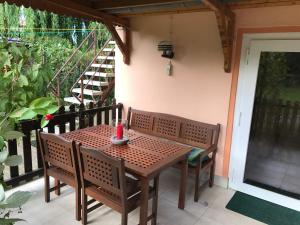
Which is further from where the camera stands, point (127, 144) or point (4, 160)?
point (127, 144)

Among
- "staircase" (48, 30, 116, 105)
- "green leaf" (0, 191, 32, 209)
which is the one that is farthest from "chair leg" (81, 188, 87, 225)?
"staircase" (48, 30, 116, 105)

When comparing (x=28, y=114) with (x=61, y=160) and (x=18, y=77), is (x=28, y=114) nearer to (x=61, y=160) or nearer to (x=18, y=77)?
(x=18, y=77)

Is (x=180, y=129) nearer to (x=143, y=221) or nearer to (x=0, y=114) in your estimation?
(x=143, y=221)

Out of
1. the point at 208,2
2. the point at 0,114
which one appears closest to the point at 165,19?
the point at 208,2

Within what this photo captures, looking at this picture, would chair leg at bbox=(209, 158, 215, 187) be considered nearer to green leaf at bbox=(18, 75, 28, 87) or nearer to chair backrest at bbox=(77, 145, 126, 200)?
chair backrest at bbox=(77, 145, 126, 200)

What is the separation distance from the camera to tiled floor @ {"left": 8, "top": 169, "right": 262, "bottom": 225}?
2.72m

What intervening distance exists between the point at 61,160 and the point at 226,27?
2344mm

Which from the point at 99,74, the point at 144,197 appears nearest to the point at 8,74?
the point at 144,197

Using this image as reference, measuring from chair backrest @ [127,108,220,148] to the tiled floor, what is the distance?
72cm

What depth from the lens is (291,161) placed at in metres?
3.10

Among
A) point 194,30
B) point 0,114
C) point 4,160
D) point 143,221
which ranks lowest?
point 143,221

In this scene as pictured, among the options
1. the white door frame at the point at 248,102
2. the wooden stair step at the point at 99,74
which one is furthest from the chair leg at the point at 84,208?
the wooden stair step at the point at 99,74

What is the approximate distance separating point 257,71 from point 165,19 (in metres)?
1.52

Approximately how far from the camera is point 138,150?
8.75 ft
